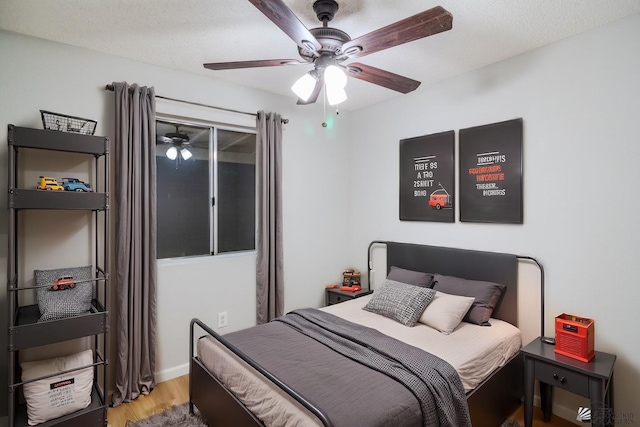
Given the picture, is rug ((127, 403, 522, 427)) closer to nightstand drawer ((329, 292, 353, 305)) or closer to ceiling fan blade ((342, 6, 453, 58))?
nightstand drawer ((329, 292, 353, 305))

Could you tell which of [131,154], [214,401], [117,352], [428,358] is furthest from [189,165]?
[428,358]

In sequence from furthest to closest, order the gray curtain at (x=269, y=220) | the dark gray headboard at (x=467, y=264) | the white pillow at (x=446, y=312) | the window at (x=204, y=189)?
1. the gray curtain at (x=269, y=220)
2. the window at (x=204, y=189)
3. the dark gray headboard at (x=467, y=264)
4. the white pillow at (x=446, y=312)

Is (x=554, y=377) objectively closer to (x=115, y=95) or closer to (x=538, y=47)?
(x=538, y=47)

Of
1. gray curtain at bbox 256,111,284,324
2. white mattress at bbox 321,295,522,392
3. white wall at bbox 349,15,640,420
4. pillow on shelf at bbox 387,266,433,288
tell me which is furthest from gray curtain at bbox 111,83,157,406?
white wall at bbox 349,15,640,420

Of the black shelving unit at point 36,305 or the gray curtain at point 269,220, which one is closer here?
the black shelving unit at point 36,305

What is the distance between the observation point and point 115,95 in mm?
2615

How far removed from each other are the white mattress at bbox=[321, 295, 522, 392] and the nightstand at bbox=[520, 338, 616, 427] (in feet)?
0.55

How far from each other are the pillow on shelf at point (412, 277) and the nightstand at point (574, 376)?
925 millimetres

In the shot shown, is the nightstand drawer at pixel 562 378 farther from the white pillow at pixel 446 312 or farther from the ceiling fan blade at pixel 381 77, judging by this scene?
the ceiling fan blade at pixel 381 77

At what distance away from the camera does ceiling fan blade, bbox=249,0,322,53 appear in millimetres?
1421

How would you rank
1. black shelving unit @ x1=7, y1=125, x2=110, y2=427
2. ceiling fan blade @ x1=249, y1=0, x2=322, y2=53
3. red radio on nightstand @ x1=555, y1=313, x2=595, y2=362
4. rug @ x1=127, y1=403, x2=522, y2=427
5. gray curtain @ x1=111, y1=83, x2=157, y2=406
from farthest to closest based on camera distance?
gray curtain @ x1=111, y1=83, x2=157, y2=406, rug @ x1=127, y1=403, x2=522, y2=427, red radio on nightstand @ x1=555, y1=313, x2=595, y2=362, black shelving unit @ x1=7, y1=125, x2=110, y2=427, ceiling fan blade @ x1=249, y1=0, x2=322, y2=53

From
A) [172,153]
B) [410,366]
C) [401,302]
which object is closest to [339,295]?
[401,302]

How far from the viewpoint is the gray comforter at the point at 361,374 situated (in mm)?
1585

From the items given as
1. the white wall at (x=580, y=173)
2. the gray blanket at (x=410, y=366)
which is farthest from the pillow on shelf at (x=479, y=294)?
the gray blanket at (x=410, y=366)
